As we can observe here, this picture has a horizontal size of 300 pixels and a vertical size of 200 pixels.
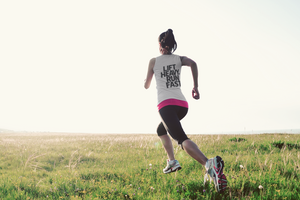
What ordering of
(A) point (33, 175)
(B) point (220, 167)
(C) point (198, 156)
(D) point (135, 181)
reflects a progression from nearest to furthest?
(B) point (220, 167) < (C) point (198, 156) < (D) point (135, 181) < (A) point (33, 175)

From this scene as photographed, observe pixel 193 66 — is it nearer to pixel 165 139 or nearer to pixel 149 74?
pixel 149 74

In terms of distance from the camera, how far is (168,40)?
3928 mm

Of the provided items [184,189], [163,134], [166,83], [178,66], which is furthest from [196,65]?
[184,189]

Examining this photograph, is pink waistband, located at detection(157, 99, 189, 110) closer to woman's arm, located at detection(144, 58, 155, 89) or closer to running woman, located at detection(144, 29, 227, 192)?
running woman, located at detection(144, 29, 227, 192)

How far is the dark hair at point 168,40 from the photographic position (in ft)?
12.9

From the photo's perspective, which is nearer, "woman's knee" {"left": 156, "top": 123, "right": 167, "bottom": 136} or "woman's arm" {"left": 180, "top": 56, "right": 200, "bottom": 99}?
"woman's arm" {"left": 180, "top": 56, "right": 200, "bottom": 99}

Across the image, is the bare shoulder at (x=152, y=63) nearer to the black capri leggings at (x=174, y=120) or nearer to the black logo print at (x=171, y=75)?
the black logo print at (x=171, y=75)

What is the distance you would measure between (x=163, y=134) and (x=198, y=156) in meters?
1.16

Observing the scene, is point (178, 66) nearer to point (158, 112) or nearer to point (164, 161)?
point (158, 112)

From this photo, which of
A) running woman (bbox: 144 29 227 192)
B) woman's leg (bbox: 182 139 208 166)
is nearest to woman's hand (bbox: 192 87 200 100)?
running woman (bbox: 144 29 227 192)

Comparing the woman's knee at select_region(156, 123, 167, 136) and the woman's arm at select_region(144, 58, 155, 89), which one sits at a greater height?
the woman's arm at select_region(144, 58, 155, 89)

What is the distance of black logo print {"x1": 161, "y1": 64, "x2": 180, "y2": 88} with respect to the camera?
3.75 m

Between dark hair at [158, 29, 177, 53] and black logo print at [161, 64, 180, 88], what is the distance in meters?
0.46

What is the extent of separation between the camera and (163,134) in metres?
4.28
